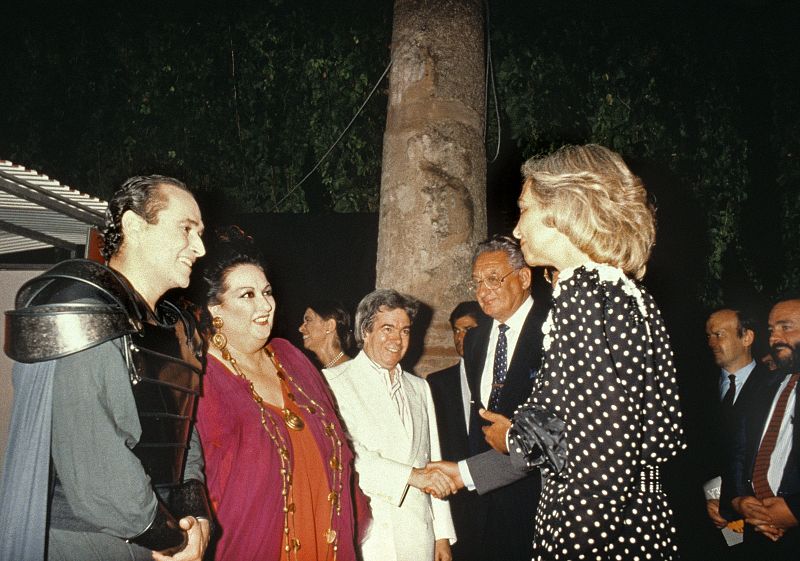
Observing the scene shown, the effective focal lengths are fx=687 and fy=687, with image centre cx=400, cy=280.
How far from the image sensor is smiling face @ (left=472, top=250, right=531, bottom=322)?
4000 mm

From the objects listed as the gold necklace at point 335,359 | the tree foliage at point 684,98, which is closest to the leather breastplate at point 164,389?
the gold necklace at point 335,359

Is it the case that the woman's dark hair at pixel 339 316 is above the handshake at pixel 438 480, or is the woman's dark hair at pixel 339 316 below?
above

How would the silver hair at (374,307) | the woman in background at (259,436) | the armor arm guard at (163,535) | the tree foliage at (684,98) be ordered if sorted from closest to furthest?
the armor arm guard at (163,535) → the woman in background at (259,436) → the silver hair at (374,307) → the tree foliage at (684,98)

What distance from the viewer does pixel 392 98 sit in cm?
496

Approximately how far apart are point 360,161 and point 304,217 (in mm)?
1999

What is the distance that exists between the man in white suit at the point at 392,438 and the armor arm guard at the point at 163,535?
4.26 feet

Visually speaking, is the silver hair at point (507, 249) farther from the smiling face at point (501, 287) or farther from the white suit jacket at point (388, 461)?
the white suit jacket at point (388, 461)

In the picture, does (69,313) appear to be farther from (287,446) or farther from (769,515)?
(769,515)

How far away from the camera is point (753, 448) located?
14.3ft

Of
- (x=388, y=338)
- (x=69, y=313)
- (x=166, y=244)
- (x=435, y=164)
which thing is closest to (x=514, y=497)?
(x=388, y=338)

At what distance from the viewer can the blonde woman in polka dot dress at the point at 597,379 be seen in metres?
2.19

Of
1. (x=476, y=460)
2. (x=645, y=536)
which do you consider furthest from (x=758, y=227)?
(x=645, y=536)

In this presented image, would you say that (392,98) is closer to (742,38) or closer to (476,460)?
(476,460)

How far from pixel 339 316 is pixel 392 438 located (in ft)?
7.50
